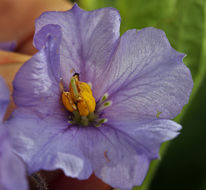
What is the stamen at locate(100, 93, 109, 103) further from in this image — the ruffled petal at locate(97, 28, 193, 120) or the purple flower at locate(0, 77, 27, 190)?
the purple flower at locate(0, 77, 27, 190)

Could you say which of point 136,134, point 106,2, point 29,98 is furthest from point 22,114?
point 106,2

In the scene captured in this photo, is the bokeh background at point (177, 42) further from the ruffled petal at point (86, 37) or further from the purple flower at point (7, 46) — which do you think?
the ruffled petal at point (86, 37)

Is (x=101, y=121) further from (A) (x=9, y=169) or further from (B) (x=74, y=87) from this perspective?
(A) (x=9, y=169)

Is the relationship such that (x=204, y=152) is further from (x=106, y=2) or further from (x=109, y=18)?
(x=109, y=18)

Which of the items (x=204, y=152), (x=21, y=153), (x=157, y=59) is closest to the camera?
(x=21, y=153)

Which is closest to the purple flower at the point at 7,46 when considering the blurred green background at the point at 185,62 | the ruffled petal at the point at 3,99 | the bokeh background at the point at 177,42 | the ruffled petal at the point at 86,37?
the bokeh background at the point at 177,42

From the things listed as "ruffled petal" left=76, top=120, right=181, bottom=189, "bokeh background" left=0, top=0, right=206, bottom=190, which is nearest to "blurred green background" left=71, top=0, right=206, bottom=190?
"bokeh background" left=0, top=0, right=206, bottom=190

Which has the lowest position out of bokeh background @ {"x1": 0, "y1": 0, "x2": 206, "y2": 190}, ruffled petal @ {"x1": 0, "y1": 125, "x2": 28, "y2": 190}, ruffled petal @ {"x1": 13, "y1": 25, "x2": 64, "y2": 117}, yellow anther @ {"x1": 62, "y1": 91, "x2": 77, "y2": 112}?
bokeh background @ {"x1": 0, "y1": 0, "x2": 206, "y2": 190}
